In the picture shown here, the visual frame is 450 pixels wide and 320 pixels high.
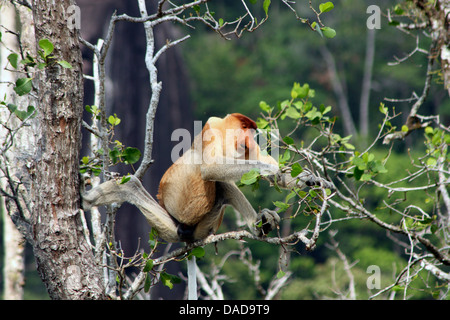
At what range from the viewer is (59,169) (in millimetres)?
2393

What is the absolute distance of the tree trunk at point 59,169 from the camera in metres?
2.35

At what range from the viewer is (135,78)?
12.0 meters

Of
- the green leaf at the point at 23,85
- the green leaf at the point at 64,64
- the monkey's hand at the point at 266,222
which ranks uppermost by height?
the green leaf at the point at 64,64

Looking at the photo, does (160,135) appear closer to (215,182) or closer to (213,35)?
(215,182)

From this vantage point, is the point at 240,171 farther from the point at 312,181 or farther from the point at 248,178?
the point at 248,178

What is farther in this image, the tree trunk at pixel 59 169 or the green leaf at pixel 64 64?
the tree trunk at pixel 59 169

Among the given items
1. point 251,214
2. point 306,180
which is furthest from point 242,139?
point 306,180

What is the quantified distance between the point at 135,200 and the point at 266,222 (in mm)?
779

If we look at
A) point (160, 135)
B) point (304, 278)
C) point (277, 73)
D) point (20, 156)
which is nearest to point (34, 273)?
point (160, 135)

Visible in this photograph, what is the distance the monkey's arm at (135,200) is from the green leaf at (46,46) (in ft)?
2.42

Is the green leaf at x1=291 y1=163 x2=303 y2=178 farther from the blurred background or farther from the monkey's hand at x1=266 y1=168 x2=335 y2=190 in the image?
the blurred background

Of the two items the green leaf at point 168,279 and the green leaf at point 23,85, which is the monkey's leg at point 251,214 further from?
the green leaf at point 23,85

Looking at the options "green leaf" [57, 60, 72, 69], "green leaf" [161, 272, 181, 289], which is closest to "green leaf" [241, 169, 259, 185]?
"green leaf" [161, 272, 181, 289]

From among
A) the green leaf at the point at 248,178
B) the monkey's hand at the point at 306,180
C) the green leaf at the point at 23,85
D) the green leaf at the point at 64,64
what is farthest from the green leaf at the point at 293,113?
the green leaf at the point at 23,85
